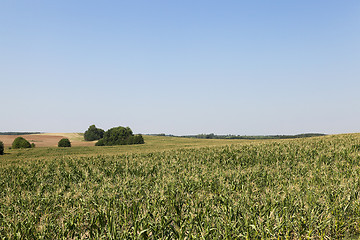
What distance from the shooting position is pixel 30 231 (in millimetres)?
4477

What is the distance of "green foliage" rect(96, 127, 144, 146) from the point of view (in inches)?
3246

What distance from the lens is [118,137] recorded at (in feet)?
289

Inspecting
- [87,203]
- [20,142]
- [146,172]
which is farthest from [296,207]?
[20,142]

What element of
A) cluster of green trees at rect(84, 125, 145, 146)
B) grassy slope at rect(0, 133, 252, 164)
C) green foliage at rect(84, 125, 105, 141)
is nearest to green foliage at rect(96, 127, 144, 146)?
cluster of green trees at rect(84, 125, 145, 146)

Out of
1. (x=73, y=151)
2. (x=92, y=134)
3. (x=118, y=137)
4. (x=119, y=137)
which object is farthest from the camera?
(x=92, y=134)

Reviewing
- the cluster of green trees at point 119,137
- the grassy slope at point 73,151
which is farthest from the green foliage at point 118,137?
the grassy slope at point 73,151

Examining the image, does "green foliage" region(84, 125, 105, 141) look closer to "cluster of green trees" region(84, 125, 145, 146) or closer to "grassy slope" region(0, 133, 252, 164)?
"cluster of green trees" region(84, 125, 145, 146)

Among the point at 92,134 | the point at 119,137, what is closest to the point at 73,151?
the point at 119,137

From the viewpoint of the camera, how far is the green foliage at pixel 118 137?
8245 cm

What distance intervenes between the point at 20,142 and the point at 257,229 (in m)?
72.5

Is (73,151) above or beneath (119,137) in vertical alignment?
beneath

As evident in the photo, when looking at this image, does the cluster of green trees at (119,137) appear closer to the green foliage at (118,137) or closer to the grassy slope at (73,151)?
the green foliage at (118,137)

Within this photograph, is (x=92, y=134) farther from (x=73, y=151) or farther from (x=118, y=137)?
(x=73, y=151)

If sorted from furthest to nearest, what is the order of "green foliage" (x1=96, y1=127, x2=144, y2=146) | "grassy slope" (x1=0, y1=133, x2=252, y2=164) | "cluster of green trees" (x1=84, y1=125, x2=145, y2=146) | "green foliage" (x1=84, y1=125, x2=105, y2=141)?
"green foliage" (x1=84, y1=125, x2=105, y2=141), "green foliage" (x1=96, y1=127, x2=144, y2=146), "cluster of green trees" (x1=84, y1=125, x2=145, y2=146), "grassy slope" (x1=0, y1=133, x2=252, y2=164)
